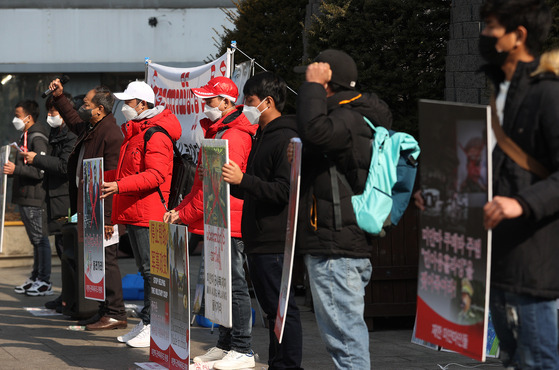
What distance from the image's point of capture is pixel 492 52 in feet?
11.8

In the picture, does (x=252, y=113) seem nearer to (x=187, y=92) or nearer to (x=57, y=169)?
(x=187, y=92)

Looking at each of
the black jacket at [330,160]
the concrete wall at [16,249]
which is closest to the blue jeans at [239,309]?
the black jacket at [330,160]

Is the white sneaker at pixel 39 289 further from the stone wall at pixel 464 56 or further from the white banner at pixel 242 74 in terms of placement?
the stone wall at pixel 464 56

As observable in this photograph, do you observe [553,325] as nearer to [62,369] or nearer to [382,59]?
[62,369]

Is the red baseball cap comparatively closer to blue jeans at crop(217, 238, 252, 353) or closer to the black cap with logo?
blue jeans at crop(217, 238, 252, 353)

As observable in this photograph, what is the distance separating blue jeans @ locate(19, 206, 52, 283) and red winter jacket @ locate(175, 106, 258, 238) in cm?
430

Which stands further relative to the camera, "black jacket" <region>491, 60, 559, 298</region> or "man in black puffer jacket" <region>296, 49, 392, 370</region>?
"man in black puffer jacket" <region>296, 49, 392, 370</region>

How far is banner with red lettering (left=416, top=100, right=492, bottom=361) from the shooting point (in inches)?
137

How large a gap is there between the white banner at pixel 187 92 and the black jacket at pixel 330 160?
382 centimetres

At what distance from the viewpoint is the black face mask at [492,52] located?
3.56 meters

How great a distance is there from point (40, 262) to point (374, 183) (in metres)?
6.91

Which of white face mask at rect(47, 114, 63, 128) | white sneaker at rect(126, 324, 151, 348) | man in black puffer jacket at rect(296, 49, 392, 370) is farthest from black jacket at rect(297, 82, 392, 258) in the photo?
white face mask at rect(47, 114, 63, 128)

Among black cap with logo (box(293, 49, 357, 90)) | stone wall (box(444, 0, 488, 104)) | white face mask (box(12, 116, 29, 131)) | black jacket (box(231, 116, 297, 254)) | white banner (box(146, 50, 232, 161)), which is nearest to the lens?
black cap with logo (box(293, 49, 357, 90))

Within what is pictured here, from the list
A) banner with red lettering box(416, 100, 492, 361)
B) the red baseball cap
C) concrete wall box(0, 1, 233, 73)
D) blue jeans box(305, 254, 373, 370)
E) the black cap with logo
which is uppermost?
concrete wall box(0, 1, 233, 73)
